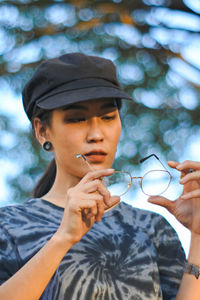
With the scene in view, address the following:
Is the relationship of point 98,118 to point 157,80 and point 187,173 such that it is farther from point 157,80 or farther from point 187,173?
point 157,80

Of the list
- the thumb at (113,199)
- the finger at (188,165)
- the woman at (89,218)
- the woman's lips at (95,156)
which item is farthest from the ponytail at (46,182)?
the finger at (188,165)

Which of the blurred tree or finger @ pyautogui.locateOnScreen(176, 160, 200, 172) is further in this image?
the blurred tree

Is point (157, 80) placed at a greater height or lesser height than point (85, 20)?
lesser

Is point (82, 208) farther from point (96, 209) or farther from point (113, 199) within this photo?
point (113, 199)

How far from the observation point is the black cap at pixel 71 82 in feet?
5.36

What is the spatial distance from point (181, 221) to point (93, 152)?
1.15 ft

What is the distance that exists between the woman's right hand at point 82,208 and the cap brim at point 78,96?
0.87 feet

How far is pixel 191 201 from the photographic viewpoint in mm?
1609

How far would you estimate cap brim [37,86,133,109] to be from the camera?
161cm

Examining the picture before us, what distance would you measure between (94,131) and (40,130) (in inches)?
10.1

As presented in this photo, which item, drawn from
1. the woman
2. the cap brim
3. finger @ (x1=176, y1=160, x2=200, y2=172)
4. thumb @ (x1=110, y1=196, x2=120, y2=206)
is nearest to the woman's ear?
the woman

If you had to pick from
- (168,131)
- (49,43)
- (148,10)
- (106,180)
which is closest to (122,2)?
(148,10)

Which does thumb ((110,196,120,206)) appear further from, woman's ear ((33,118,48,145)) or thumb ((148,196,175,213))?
woman's ear ((33,118,48,145))

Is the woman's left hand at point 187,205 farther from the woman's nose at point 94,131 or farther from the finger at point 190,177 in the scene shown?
the woman's nose at point 94,131
